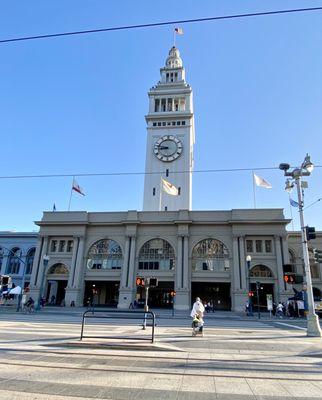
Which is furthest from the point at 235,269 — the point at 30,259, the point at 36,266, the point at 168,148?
the point at 30,259

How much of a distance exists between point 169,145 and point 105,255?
27.4 metres

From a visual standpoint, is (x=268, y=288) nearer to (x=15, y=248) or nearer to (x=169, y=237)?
(x=169, y=237)

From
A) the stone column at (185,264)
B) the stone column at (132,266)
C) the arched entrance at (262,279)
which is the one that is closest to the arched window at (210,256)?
the stone column at (185,264)

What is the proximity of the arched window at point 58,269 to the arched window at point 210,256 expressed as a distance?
22.9 metres

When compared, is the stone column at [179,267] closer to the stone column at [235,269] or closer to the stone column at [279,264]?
the stone column at [235,269]

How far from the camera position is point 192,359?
33.1 feet

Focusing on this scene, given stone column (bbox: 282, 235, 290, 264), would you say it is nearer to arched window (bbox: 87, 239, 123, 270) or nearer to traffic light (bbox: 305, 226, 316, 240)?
arched window (bbox: 87, 239, 123, 270)

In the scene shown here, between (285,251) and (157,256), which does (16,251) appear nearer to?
(157,256)

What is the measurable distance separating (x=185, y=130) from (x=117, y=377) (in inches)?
2565

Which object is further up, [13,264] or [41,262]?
[13,264]

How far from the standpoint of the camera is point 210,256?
172 feet

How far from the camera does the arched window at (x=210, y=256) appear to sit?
51.7 metres

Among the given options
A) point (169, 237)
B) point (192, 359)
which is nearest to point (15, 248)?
point (169, 237)

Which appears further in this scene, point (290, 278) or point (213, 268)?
point (213, 268)
